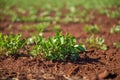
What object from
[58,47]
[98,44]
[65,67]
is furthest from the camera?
[98,44]

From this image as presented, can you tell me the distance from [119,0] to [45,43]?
12144 millimetres

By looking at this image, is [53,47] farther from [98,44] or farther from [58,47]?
[98,44]

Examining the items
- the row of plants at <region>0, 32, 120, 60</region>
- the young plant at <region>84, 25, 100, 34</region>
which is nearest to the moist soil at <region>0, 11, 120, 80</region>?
the row of plants at <region>0, 32, 120, 60</region>

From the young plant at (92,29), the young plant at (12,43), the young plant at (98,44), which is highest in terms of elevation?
the young plant at (92,29)

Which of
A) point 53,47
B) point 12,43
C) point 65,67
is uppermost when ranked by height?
point 12,43

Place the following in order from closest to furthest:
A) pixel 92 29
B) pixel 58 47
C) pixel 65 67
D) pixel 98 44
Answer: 1. pixel 65 67
2. pixel 58 47
3. pixel 98 44
4. pixel 92 29

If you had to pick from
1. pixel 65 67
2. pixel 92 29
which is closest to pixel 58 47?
pixel 65 67

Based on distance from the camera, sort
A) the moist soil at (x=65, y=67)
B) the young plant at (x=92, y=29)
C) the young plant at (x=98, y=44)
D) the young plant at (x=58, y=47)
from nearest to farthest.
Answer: the moist soil at (x=65, y=67) < the young plant at (x=58, y=47) < the young plant at (x=98, y=44) < the young plant at (x=92, y=29)

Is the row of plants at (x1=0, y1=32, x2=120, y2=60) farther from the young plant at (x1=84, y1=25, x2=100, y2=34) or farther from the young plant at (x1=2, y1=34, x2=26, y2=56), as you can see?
the young plant at (x1=84, y1=25, x2=100, y2=34)

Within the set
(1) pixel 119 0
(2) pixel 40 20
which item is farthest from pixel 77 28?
(1) pixel 119 0

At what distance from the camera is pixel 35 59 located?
16.2ft

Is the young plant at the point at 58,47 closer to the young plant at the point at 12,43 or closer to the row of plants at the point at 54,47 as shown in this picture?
the row of plants at the point at 54,47

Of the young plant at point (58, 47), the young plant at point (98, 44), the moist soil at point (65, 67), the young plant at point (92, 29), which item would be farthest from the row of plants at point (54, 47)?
the young plant at point (92, 29)

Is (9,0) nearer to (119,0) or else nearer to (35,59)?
(119,0)
